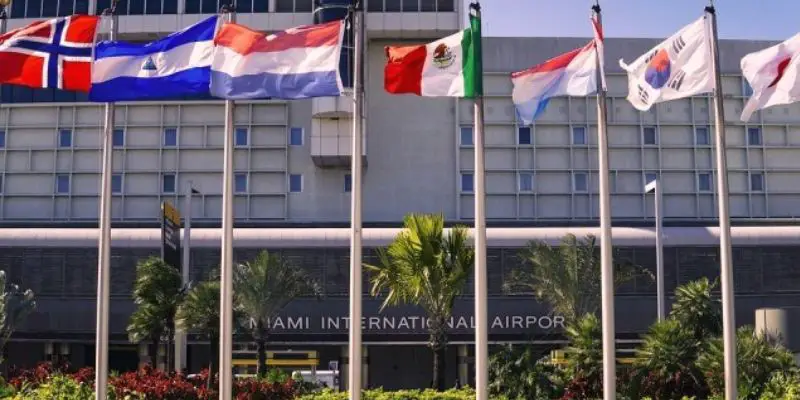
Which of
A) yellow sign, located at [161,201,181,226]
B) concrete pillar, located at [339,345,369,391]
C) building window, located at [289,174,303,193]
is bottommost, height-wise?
concrete pillar, located at [339,345,369,391]

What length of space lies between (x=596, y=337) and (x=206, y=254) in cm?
2571

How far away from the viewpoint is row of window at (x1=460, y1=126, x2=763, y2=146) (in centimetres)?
5809

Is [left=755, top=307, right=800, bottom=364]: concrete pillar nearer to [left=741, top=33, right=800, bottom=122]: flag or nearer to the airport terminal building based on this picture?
[left=741, top=33, right=800, bottom=122]: flag

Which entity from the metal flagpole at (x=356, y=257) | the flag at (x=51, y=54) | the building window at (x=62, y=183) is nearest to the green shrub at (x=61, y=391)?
the flag at (x=51, y=54)

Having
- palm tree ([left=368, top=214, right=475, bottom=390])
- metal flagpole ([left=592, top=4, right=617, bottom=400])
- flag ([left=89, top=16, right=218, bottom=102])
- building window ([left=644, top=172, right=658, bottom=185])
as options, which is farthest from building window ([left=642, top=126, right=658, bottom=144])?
flag ([left=89, top=16, right=218, bottom=102])

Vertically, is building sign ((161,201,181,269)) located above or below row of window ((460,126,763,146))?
below

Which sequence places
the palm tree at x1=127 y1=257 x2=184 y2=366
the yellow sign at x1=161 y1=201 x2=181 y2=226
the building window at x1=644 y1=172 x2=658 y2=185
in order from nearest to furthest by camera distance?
the palm tree at x1=127 y1=257 x2=184 y2=366
the yellow sign at x1=161 y1=201 x2=181 y2=226
the building window at x1=644 y1=172 x2=658 y2=185

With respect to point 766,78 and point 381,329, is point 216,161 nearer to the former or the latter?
point 381,329

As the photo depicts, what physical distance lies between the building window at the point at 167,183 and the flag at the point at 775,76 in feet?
135

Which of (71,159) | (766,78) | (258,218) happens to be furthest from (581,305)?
(71,159)

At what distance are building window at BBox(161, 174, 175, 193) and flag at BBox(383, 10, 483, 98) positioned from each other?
37181 millimetres

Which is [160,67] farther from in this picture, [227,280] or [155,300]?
[155,300]

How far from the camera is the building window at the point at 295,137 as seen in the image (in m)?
57.9

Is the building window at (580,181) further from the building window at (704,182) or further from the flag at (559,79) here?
the flag at (559,79)
